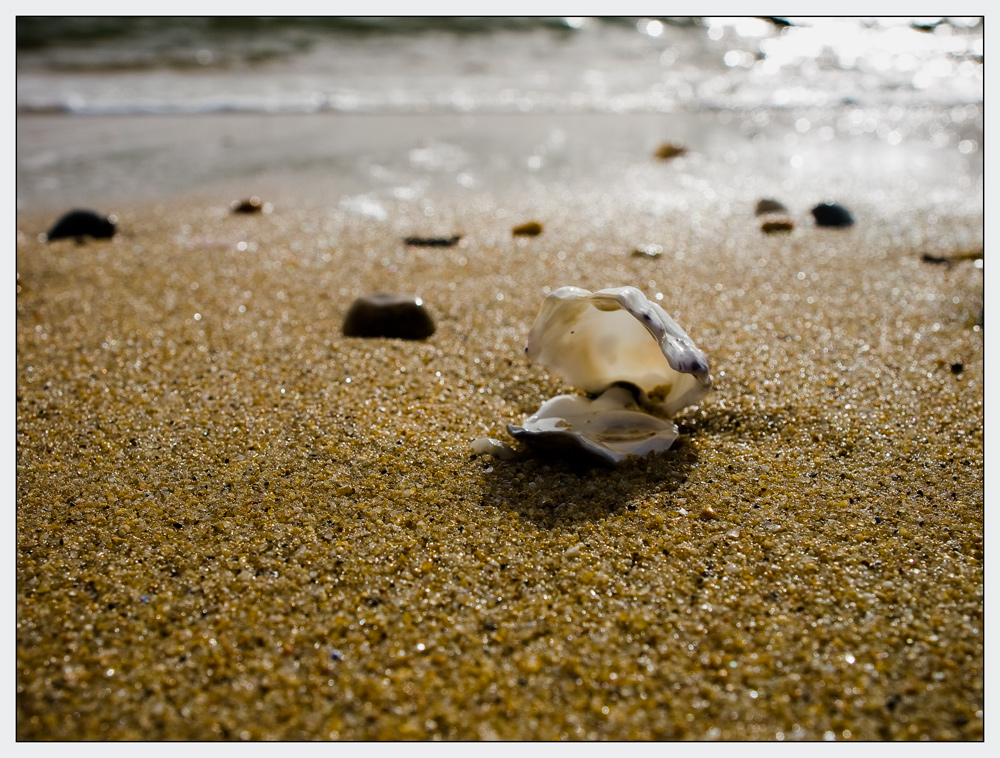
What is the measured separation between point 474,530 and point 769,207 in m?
3.01

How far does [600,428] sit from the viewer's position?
1855mm

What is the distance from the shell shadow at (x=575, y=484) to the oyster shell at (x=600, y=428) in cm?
4

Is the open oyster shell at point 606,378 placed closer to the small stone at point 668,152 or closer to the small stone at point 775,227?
the small stone at point 775,227

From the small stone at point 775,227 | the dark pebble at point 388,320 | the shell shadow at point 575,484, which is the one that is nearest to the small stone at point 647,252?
A: the small stone at point 775,227

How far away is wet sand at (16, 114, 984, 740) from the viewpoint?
1.23 metres

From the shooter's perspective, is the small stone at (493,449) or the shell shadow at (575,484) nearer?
the shell shadow at (575,484)

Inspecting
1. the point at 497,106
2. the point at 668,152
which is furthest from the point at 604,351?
the point at 497,106

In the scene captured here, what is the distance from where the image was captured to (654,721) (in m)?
1.20

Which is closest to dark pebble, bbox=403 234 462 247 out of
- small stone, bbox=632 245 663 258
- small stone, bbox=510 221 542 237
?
small stone, bbox=510 221 542 237

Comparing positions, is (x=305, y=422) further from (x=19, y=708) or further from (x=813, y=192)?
(x=813, y=192)

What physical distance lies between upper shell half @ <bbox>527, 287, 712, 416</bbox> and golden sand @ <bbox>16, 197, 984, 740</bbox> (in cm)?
16

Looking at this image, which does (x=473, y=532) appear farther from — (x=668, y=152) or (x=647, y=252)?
(x=668, y=152)

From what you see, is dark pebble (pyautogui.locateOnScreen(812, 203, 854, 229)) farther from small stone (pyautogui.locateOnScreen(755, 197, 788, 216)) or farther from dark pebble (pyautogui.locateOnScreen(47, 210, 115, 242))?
dark pebble (pyautogui.locateOnScreen(47, 210, 115, 242))

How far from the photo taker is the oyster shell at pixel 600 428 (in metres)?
1.77
